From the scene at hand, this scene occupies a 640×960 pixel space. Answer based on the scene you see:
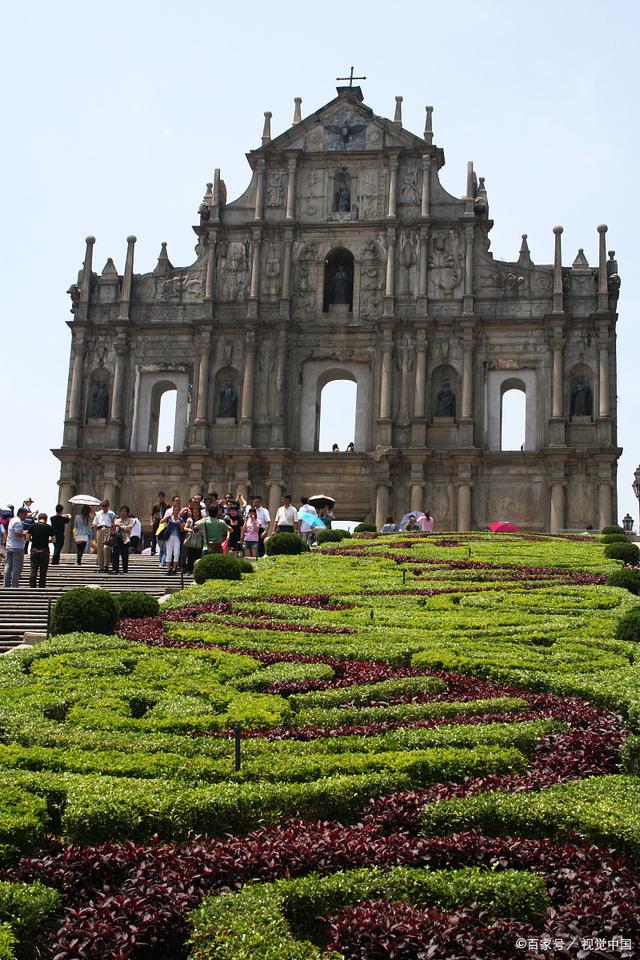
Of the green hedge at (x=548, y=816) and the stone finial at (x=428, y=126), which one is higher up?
the stone finial at (x=428, y=126)

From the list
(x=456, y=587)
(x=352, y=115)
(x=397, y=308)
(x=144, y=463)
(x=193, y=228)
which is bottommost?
(x=456, y=587)

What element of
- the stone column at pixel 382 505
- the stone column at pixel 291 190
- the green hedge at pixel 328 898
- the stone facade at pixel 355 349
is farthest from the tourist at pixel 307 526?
the green hedge at pixel 328 898

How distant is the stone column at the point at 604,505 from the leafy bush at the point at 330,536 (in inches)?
445

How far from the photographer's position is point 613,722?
9.48m

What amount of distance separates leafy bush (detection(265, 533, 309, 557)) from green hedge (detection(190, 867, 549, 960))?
1911 centimetres

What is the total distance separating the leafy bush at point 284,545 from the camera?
25734 millimetres

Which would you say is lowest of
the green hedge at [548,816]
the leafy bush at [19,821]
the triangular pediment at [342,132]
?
the leafy bush at [19,821]

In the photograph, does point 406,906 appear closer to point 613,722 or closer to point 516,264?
point 613,722

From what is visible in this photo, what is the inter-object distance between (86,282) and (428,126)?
1413 cm

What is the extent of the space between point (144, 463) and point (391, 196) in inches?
526

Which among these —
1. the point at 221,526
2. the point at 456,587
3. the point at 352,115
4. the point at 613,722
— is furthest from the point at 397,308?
the point at 613,722

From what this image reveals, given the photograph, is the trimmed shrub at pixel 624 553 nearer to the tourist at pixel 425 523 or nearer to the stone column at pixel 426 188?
the tourist at pixel 425 523

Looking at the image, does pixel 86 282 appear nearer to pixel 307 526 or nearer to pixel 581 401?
pixel 307 526

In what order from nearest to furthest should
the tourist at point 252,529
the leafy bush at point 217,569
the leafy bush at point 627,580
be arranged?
the leafy bush at point 627,580
the leafy bush at point 217,569
the tourist at point 252,529
